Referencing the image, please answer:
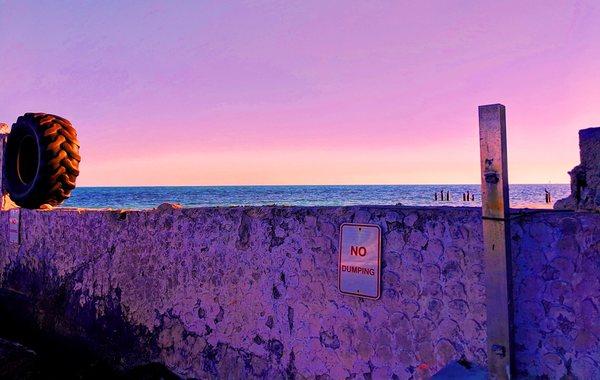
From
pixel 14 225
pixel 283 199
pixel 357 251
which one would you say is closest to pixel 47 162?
pixel 14 225

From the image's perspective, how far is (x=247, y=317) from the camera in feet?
17.0

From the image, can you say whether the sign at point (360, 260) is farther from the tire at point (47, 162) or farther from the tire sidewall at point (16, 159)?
the tire sidewall at point (16, 159)

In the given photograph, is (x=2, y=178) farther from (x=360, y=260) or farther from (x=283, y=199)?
(x=283, y=199)

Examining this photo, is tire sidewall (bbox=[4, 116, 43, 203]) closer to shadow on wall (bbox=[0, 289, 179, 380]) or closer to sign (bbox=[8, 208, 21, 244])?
sign (bbox=[8, 208, 21, 244])

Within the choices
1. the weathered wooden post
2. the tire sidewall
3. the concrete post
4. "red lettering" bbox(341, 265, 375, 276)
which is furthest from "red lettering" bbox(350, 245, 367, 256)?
the concrete post

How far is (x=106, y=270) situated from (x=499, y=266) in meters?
5.76

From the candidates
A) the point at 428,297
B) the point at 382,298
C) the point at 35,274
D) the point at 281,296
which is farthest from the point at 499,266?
the point at 35,274

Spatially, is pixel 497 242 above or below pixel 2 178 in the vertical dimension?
below

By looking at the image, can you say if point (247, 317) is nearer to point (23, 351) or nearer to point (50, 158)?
point (23, 351)

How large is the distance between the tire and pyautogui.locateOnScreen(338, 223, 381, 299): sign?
7.50 meters

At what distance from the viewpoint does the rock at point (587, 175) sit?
3.12 meters

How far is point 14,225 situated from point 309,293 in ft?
25.1

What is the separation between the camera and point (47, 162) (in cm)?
961

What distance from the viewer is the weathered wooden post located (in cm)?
326
